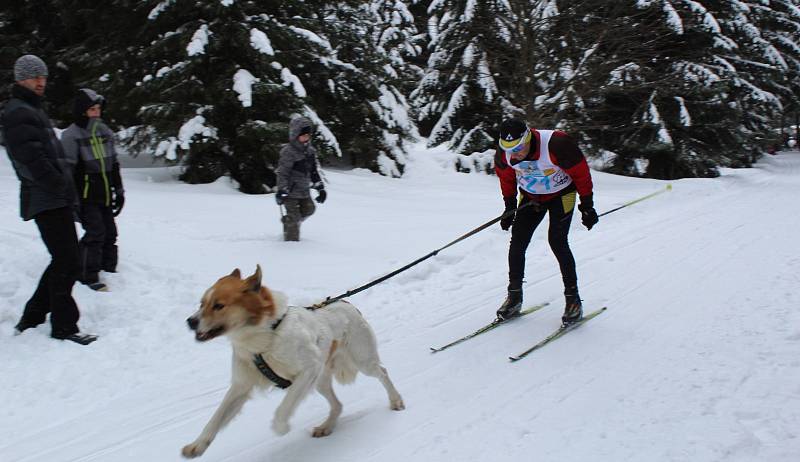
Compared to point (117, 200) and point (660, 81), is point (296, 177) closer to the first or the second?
point (117, 200)

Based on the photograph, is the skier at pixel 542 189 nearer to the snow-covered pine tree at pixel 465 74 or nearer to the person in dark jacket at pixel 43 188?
the person in dark jacket at pixel 43 188

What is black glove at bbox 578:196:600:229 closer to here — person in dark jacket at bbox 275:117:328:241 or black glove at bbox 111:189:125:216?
person in dark jacket at bbox 275:117:328:241

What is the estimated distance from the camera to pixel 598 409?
12.0 feet

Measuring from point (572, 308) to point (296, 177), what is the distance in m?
4.39

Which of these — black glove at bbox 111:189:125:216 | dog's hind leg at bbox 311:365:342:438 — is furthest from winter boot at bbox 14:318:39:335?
dog's hind leg at bbox 311:365:342:438

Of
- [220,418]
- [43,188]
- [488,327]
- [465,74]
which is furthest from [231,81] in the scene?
[220,418]

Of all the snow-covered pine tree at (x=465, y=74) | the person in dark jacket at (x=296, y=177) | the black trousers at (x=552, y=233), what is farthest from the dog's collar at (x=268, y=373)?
the snow-covered pine tree at (x=465, y=74)

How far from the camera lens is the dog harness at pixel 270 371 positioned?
317cm

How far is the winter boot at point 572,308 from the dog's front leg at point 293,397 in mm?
2805

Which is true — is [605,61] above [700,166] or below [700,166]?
above

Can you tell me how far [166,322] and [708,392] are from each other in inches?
182

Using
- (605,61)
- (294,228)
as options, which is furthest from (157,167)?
(605,61)

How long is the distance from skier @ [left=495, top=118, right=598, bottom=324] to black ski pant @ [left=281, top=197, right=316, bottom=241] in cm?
348

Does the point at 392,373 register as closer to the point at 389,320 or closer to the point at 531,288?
the point at 389,320
